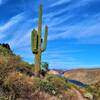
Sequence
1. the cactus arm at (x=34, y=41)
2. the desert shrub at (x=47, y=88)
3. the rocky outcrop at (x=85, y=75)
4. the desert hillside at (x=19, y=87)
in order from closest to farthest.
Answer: the desert hillside at (x=19, y=87)
the desert shrub at (x=47, y=88)
the cactus arm at (x=34, y=41)
the rocky outcrop at (x=85, y=75)

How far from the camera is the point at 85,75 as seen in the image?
50.7m

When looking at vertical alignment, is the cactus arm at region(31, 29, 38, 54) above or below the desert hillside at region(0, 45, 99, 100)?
above

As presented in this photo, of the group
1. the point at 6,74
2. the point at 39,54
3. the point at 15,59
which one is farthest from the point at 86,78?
the point at 6,74

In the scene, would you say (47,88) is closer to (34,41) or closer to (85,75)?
(34,41)

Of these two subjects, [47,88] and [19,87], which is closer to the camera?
[19,87]

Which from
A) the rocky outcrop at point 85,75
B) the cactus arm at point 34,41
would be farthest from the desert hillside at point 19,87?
the rocky outcrop at point 85,75

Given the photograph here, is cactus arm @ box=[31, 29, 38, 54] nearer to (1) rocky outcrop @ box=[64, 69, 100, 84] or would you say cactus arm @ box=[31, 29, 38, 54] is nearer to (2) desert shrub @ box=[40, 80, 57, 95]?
(2) desert shrub @ box=[40, 80, 57, 95]

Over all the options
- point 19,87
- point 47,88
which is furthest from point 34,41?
point 19,87

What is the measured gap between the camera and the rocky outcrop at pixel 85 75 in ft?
162

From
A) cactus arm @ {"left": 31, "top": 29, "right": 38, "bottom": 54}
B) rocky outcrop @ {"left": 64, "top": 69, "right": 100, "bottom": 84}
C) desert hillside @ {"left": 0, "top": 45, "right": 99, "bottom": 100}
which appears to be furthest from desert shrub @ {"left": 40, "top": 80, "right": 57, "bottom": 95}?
rocky outcrop @ {"left": 64, "top": 69, "right": 100, "bottom": 84}

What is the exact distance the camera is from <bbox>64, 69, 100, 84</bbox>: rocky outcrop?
162ft

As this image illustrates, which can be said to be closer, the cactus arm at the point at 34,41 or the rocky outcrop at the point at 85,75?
the cactus arm at the point at 34,41

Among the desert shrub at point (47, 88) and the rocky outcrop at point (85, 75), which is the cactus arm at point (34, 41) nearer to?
the desert shrub at point (47, 88)

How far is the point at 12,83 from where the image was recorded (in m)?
13.4
